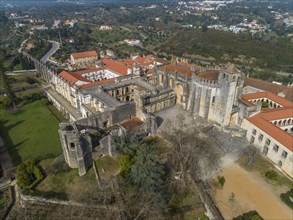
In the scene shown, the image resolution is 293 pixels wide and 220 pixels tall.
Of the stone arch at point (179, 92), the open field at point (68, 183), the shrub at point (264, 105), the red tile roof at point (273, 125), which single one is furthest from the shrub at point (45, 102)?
the shrub at point (264, 105)

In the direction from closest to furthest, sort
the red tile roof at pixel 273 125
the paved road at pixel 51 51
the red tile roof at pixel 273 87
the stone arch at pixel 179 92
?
the red tile roof at pixel 273 125, the stone arch at pixel 179 92, the red tile roof at pixel 273 87, the paved road at pixel 51 51

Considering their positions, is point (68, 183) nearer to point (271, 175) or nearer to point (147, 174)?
point (147, 174)

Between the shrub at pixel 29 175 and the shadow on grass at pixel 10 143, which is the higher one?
the shrub at pixel 29 175

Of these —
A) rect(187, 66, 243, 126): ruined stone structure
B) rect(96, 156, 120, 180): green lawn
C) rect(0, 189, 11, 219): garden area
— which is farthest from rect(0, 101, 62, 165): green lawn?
rect(187, 66, 243, 126): ruined stone structure

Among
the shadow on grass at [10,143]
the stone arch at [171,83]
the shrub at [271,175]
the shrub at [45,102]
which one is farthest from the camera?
the shrub at [45,102]

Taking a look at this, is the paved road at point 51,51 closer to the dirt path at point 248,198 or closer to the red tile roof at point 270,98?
the red tile roof at point 270,98

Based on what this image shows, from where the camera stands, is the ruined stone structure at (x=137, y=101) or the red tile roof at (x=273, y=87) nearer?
the ruined stone structure at (x=137, y=101)

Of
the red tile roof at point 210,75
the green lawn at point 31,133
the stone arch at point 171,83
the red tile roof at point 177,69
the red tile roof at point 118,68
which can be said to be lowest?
the green lawn at point 31,133

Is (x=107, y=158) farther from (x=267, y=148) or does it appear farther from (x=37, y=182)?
(x=267, y=148)
